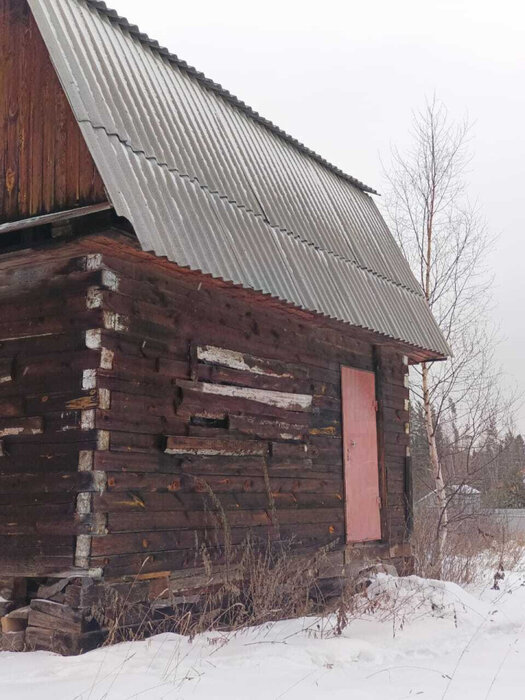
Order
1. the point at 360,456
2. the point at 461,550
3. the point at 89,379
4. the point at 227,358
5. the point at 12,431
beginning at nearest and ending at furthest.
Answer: the point at 89,379 < the point at 12,431 < the point at 227,358 < the point at 360,456 < the point at 461,550

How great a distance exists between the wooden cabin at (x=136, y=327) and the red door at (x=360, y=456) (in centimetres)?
64

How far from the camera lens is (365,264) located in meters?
10.9

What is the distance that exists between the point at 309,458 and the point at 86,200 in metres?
4.33

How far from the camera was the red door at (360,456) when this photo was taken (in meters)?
10.4

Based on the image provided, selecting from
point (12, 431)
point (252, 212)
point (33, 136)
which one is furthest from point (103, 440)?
point (252, 212)

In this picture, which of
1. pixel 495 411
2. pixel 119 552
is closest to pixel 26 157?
pixel 119 552

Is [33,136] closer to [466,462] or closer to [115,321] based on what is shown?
[115,321]

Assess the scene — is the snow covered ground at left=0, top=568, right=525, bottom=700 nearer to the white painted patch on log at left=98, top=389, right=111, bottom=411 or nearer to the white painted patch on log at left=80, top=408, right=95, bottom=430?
the white painted patch on log at left=80, top=408, right=95, bottom=430

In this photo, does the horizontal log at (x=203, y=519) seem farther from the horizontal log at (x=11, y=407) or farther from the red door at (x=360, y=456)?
the horizontal log at (x=11, y=407)

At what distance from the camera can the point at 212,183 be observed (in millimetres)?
8203

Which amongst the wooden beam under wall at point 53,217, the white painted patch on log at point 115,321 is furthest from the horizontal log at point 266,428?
the wooden beam under wall at point 53,217

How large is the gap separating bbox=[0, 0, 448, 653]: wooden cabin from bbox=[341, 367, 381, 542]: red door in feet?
2.09

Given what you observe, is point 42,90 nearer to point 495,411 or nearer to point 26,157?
point 26,157

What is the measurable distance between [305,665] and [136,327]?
3.30 meters
